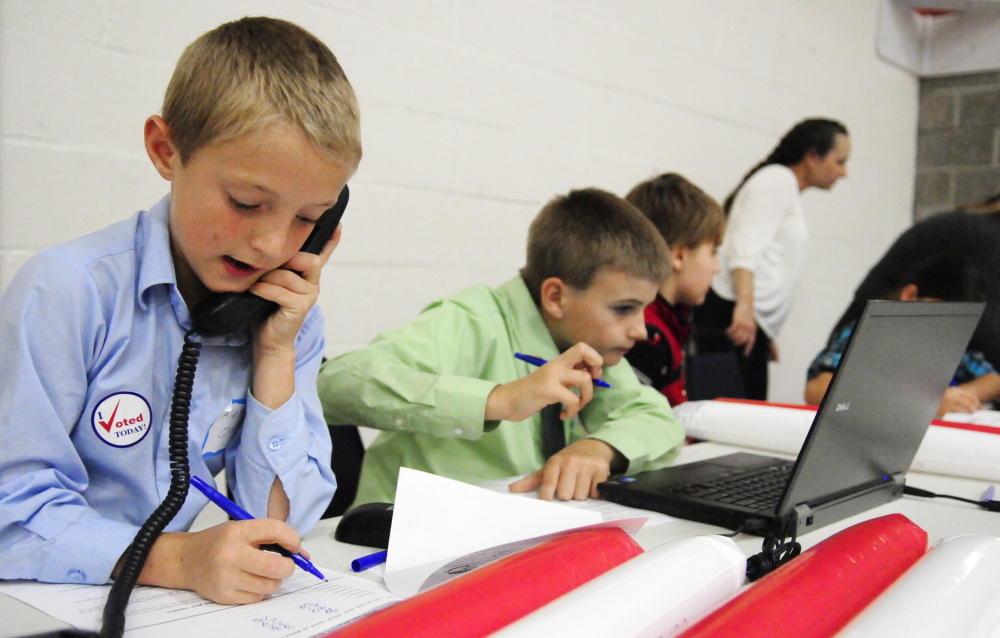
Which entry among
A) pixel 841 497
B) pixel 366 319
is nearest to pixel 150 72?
pixel 366 319

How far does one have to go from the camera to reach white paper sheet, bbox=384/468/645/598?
77cm

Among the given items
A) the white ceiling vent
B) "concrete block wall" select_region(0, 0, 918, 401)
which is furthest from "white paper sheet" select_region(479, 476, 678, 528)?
the white ceiling vent

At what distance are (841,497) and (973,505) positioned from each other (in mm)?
280

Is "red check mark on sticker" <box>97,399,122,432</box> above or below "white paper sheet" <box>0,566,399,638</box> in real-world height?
above

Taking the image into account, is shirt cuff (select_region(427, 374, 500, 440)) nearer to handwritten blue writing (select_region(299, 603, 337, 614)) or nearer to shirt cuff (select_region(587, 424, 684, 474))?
shirt cuff (select_region(587, 424, 684, 474))

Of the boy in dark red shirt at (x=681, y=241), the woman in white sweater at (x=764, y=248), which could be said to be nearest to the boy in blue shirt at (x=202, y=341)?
the boy in dark red shirt at (x=681, y=241)

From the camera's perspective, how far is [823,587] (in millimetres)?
571

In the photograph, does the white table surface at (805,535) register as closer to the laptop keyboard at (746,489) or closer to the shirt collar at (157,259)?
the laptop keyboard at (746,489)

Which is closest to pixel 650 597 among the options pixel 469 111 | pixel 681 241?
pixel 681 241

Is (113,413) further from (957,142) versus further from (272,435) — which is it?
(957,142)

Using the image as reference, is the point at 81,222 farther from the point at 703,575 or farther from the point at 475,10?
the point at 703,575

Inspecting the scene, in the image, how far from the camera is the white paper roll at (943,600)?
0.49 m

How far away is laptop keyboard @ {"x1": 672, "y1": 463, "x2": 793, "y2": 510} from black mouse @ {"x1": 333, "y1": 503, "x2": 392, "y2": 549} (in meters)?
0.40

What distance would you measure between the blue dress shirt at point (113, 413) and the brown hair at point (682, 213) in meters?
1.28
